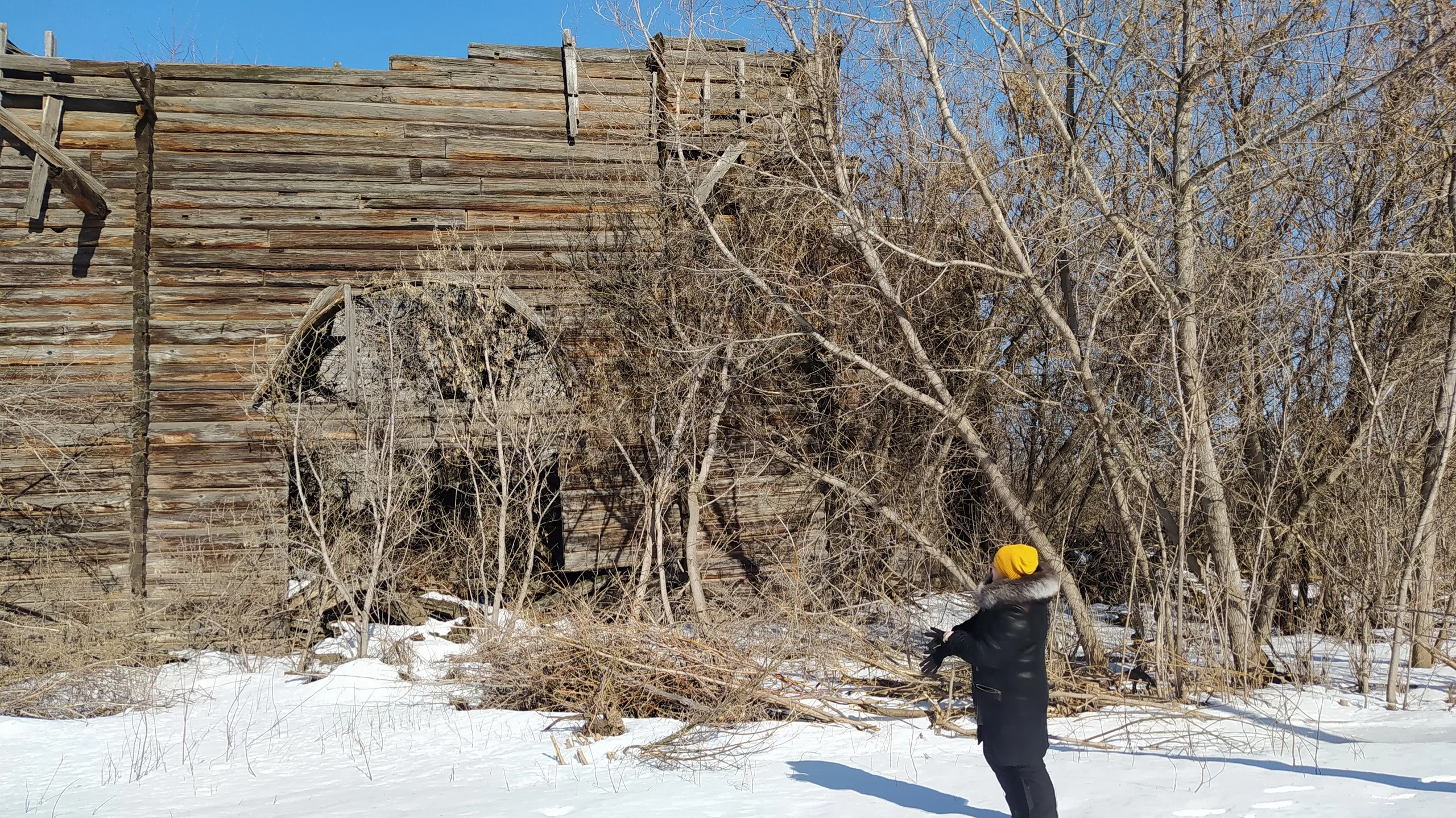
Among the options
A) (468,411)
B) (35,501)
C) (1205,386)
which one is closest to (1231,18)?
(1205,386)

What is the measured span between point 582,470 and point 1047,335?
567cm

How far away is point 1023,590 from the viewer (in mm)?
4926

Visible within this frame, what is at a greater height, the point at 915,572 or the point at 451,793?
the point at 915,572

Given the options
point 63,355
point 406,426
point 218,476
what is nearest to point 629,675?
point 406,426

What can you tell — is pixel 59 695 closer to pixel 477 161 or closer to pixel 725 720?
pixel 725 720

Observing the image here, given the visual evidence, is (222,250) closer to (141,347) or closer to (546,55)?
(141,347)

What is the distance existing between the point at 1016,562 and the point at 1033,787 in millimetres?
1050

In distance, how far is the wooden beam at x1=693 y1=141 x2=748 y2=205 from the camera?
11.8 m

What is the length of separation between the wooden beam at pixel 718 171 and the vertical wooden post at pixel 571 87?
1866 millimetres

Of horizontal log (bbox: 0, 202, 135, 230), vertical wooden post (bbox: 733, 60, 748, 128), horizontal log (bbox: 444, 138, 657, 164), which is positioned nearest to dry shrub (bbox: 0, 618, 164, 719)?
horizontal log (bbox: 0, 202, 135, 230)

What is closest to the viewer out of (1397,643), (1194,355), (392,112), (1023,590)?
(1023,590)

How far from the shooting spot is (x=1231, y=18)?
952 cm

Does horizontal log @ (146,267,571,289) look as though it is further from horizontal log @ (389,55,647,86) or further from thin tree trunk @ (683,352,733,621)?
horizontal log @ (389,55,647,86)

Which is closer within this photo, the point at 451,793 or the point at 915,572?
the point at 451,793
